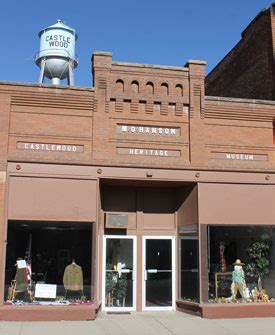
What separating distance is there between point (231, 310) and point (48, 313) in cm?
500

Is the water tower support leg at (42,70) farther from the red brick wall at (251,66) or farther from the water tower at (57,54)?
the red brick wall at (251,66)

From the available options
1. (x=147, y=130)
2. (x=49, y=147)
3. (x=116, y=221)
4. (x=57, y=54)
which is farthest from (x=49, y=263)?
(x=57, y=54)

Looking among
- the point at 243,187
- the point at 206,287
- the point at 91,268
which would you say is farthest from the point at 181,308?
the point at 243,187

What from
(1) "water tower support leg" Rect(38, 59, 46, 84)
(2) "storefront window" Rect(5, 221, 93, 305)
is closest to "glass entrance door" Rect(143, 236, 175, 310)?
(2) "storefront window" Rect(5, 221, 93, 305)

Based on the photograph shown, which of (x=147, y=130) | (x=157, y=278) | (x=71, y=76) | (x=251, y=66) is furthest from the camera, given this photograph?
(x=71, y=76)

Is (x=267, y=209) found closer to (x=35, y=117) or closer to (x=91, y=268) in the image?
(x=91, y=268)

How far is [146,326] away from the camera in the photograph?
12641 millimetres

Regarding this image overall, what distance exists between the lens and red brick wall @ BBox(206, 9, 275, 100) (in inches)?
693

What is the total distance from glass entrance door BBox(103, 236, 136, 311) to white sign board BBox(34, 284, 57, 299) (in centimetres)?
180

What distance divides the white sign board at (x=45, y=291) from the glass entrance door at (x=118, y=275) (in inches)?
70.8

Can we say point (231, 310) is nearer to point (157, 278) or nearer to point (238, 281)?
point (238, 281)

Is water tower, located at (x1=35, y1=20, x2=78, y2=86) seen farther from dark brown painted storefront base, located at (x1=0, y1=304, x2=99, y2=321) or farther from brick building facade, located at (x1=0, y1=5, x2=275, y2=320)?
dark brown painted storefront base, located at (x1=0, y1=304, x2=99, y2=321)

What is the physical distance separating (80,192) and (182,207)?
11.2ft

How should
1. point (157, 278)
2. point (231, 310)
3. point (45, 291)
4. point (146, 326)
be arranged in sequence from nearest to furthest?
point (146, 326)
point (45, 291)
point (231, 310)
point (157, 278)
